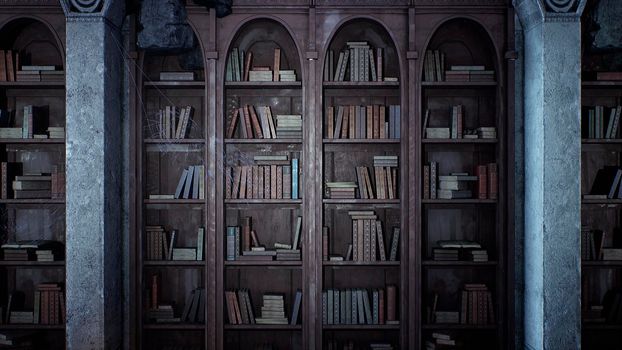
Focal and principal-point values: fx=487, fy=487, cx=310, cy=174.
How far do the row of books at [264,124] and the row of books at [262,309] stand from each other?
140 centimetres

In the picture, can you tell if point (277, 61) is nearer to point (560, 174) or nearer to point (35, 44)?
point (35, 44)

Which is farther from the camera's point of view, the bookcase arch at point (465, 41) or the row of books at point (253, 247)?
the bookcase arch at point (465, 41)

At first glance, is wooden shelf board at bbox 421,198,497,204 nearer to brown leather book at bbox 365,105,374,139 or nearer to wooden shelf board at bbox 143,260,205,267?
brown leather book at bbox 365,105,374,139

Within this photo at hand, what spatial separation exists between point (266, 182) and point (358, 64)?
1.34 m

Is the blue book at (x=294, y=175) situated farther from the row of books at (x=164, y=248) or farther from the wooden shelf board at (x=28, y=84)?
the wooden shelf board at (x=28, y=84)

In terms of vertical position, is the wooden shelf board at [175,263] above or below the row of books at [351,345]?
above

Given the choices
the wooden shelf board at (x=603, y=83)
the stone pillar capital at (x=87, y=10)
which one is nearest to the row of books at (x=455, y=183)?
the wooden shelf board at (x=603, y=83)

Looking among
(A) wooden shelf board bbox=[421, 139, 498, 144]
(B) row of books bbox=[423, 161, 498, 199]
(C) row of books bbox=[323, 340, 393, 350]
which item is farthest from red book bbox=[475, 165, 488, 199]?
(C) row of books bbox=[323, 340, 393, 350]

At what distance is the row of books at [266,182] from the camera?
4.33 m

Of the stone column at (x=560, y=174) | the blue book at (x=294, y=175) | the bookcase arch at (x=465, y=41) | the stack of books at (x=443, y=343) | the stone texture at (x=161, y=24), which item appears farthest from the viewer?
the bookcase arch at (x=465, y=41)

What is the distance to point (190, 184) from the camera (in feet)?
14.3

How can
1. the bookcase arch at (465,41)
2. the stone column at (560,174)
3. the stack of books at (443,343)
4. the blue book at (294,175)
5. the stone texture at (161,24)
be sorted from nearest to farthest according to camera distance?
the stone column at (560,174)
the stone texture at (161,24)
the stack of books at (443,343)
the blue book at (294,175)
the bookcase arch at (465,41)

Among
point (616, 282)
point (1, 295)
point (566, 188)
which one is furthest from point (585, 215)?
point (1, 295)

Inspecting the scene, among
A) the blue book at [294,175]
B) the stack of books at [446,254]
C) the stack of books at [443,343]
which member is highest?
the blue book at [294,175]
